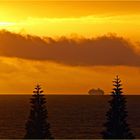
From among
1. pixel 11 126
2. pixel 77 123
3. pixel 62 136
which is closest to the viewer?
pixel 62 136

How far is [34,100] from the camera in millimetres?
56531

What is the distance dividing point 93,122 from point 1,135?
47.6 metres

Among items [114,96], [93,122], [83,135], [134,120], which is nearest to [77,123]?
[93,122]

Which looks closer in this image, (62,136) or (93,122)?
(62,136)

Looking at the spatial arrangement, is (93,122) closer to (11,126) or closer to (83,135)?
(11,126)

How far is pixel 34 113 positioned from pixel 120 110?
814 centimetres

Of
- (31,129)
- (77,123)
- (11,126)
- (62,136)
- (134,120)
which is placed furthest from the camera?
(134,120)

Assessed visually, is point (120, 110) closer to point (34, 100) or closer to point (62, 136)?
point (34, 100)

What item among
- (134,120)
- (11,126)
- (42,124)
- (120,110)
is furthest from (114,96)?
(134,120)

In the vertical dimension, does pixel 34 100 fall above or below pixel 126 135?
above

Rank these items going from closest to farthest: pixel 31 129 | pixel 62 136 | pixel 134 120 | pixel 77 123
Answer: pixel 31 129
pixel 62 136
pixel 77 123
pixel 134 120

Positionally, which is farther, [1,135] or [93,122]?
[93,122]

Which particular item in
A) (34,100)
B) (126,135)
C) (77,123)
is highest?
(77,123)

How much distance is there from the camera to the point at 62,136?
447 feet
